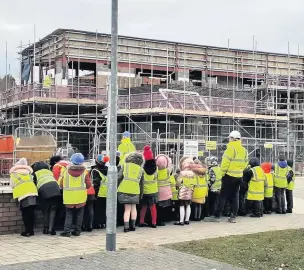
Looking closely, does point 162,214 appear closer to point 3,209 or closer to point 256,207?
point 256,207

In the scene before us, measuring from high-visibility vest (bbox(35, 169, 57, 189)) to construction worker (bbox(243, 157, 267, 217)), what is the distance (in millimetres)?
5443

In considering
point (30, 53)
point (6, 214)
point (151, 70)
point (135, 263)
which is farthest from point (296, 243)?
point (30, 53)

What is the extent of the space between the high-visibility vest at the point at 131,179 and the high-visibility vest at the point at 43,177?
4.83 ft

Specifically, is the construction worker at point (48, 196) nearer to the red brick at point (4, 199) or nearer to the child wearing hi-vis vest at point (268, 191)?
the red brick at point (4, 199)

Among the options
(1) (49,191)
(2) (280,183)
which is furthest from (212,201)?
(1) (49,191)

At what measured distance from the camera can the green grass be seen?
8.23 metres

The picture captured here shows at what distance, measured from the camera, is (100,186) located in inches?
449

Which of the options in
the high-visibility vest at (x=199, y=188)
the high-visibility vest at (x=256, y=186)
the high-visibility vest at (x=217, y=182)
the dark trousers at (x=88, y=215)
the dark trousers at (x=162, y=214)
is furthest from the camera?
the high-visibility vest at (x=256, y=186)

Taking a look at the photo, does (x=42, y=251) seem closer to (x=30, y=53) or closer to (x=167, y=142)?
(x=167, y=142)

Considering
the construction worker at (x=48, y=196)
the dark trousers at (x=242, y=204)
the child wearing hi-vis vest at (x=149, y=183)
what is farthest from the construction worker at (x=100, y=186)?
the dark trousers at (x=242, y=204)

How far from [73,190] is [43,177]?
2.39 feet

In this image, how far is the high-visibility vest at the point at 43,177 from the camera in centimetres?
1067

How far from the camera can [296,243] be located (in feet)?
32.3

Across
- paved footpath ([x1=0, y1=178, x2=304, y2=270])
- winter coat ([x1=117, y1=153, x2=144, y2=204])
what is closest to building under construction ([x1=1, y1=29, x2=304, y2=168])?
paved footpath ([x1=0, y1=178, x2=304, y2=270])
